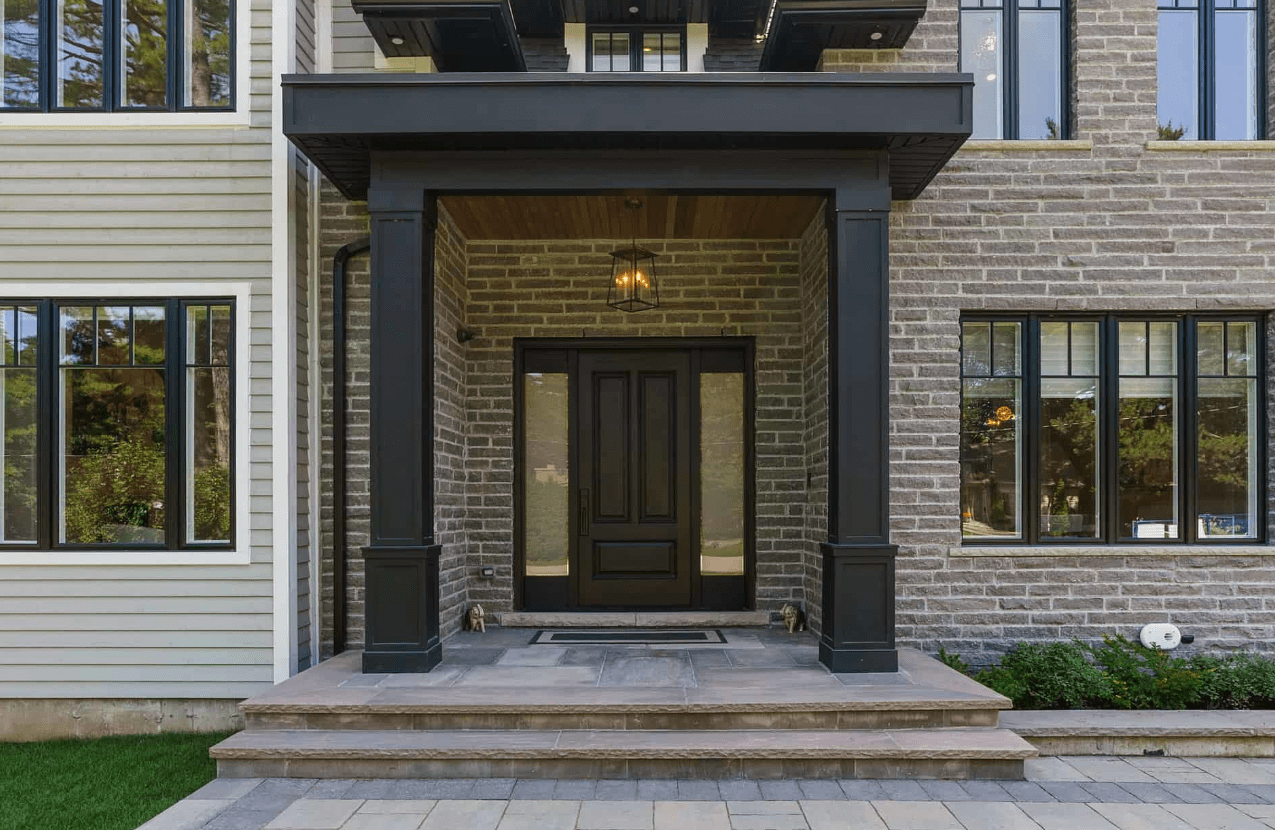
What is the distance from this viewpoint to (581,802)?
396 centimetres

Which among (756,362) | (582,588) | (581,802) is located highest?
(756,362)

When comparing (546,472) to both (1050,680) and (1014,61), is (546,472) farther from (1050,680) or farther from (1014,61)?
(1014,61)

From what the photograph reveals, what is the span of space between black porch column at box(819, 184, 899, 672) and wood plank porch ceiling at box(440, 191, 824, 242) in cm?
Result: 72

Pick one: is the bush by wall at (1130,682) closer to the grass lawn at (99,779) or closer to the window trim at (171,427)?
the grass lawn at (99,779)

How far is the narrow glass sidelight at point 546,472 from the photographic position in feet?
22.6

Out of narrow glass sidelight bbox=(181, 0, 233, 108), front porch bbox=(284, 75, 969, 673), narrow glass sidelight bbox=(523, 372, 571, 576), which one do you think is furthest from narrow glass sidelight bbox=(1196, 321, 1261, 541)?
narrow glass sidelight bbox=(181, 0, 233, 108)

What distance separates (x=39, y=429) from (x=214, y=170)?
195 cm

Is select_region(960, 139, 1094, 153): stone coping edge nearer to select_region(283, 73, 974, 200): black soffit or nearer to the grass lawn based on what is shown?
select_region(283, 73, 974, 200): black soffit

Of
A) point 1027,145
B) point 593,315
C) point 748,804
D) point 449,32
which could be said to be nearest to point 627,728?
point 748,804

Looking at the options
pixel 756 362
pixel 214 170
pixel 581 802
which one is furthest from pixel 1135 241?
pixel 214 170

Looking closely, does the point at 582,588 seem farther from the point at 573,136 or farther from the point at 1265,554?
the point at 1265,554

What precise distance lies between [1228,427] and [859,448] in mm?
2930

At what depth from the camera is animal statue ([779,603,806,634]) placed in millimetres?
6410

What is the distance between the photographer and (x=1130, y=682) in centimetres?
520
